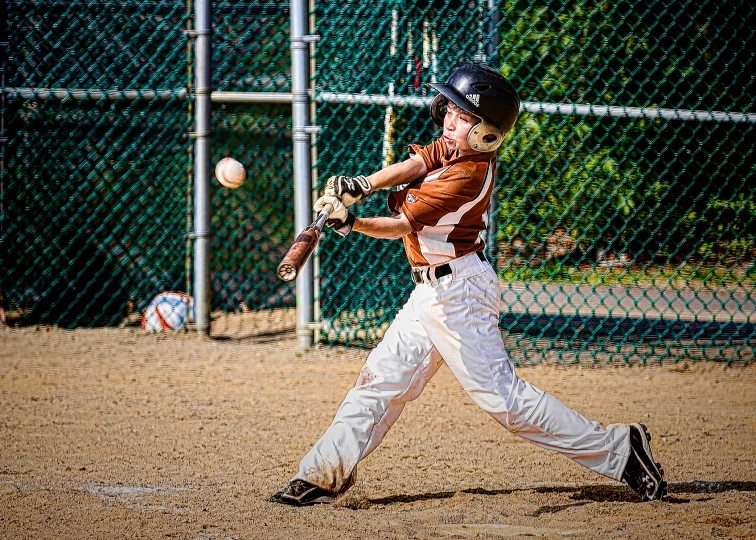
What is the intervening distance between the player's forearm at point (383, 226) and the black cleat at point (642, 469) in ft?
3.47

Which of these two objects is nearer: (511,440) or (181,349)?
(511,440)

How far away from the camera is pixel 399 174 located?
3188 mm

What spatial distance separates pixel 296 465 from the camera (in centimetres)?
374

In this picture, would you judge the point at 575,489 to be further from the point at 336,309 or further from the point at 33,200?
the point at 33,200

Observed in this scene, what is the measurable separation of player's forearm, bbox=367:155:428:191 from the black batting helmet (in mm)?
192

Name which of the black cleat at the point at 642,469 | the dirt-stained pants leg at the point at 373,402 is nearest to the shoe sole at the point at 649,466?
the black cleat at the point at 642,469

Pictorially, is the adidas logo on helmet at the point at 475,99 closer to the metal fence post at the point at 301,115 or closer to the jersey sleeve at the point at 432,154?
the jersey sleeve at the point at 432,154

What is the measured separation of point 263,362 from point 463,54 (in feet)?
7.46

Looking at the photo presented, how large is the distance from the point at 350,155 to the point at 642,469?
3328mm

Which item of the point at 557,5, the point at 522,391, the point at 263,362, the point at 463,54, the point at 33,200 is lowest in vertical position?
the point at 263,362

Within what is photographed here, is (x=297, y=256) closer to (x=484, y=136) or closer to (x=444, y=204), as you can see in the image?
(x=444, y=204)

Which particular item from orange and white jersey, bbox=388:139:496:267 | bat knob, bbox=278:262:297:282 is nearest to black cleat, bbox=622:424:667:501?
orange and white jersey, bbox=388:139:496:267

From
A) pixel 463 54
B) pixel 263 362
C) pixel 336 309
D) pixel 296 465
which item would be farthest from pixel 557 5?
pixel 296 465

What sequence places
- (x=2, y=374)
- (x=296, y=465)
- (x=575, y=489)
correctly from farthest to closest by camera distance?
(x=2, y=374) < (x=296, y=465) < (x=575, y=489)
